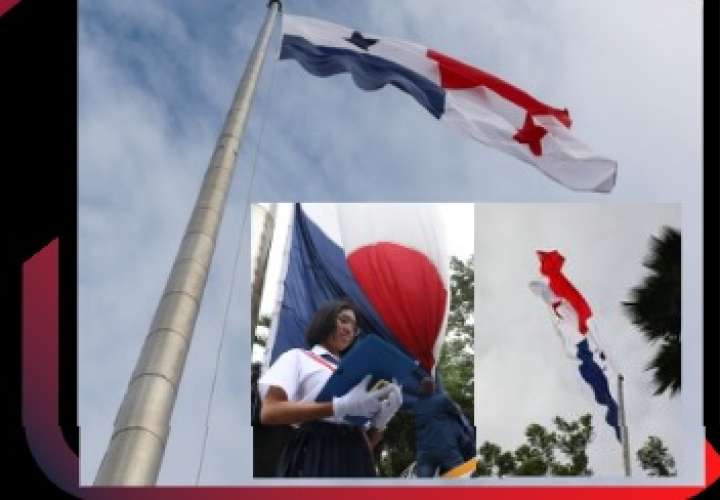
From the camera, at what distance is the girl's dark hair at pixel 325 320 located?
23719mm

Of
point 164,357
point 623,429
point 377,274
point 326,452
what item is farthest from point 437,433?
point 164,357

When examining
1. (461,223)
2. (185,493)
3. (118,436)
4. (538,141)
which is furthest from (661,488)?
(461,223)

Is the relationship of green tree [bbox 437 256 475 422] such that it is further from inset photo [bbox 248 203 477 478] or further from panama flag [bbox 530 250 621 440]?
panama flag [bbox 530 250 621 440]

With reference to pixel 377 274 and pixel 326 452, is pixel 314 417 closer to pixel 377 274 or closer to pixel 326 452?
pixel 326 452

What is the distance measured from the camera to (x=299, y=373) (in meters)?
23.2

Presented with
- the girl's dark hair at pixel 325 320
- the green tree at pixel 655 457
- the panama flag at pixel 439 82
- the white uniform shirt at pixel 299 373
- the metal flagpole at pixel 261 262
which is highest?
the panama flag at pixel 439 82

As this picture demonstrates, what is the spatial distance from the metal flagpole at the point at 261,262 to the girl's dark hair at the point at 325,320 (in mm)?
1344

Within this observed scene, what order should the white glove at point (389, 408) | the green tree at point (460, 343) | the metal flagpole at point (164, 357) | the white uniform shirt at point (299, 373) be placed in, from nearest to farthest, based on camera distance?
the metal flagpole at point (164, 357)
the white glove at point (389, 408)
the white uniform shirt at point (299, 373)
the green tree at point (460, 343)

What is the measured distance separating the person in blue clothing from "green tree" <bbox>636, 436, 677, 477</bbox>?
13.9 feet

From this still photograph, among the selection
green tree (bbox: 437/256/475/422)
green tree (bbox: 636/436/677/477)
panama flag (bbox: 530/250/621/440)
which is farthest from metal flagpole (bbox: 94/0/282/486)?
green tree (bbox: 636/436/677/477)

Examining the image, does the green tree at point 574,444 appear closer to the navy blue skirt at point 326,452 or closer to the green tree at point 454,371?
the green tree at point 454,371

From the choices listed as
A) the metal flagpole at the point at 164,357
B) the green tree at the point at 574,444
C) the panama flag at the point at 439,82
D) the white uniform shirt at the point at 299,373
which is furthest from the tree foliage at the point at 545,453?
the metal flagpole at the point at 164,357

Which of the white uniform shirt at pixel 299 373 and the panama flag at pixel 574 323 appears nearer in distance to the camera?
the white uniform shirt at pixel 299 373

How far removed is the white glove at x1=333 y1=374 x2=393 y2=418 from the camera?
2066 cm
